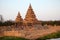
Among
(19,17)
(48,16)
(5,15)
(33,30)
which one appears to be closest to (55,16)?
(48,16)

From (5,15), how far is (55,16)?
97 centimetres

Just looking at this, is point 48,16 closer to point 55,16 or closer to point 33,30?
point 55,16

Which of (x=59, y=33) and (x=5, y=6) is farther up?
(x=5, y=6)

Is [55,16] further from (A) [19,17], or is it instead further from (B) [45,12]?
(A) [19,17]

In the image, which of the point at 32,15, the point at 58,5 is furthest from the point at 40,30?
the point at 58,5

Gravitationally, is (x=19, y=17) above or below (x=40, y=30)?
above

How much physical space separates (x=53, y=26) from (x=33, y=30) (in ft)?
1.30

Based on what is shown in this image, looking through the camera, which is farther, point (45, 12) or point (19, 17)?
point (45, 12)

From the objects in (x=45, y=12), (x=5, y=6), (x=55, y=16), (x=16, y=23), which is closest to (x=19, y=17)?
(x=16, y=23)

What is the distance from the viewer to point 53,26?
9.39 ft

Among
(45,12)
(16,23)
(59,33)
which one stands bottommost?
(59,33)

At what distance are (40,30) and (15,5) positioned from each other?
663mm

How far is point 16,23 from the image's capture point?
2.75 meters

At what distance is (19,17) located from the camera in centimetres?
275
